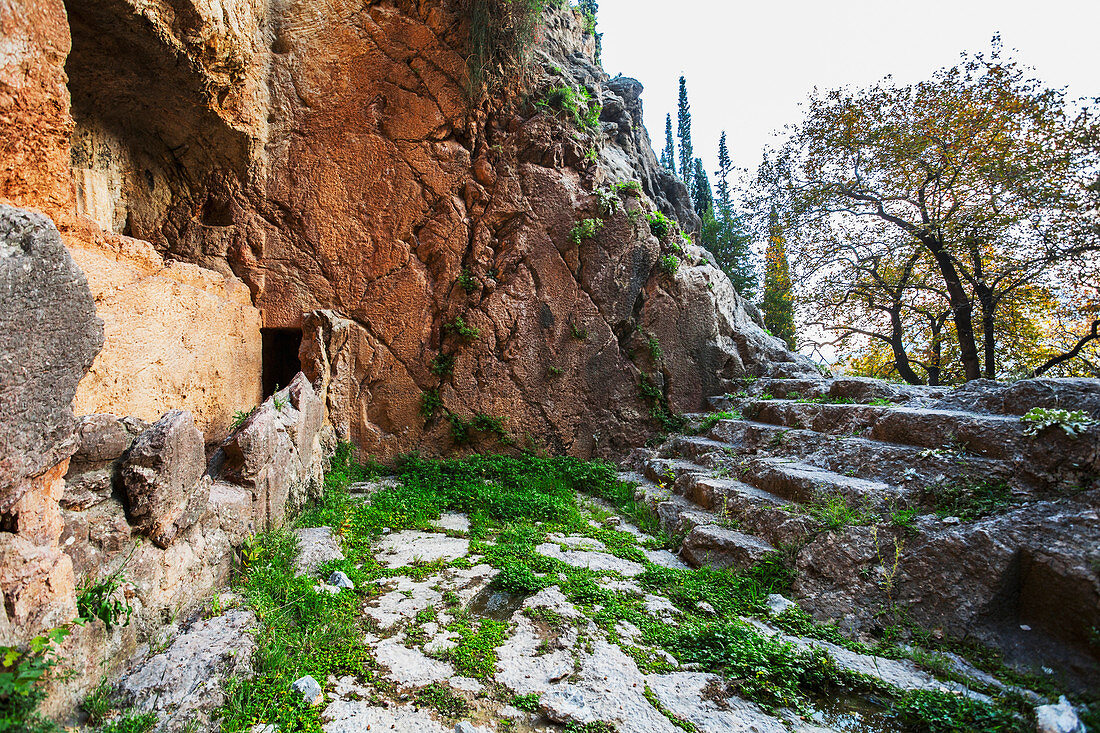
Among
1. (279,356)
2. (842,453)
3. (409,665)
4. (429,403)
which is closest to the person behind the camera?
(409,665)

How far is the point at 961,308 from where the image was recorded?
9.31m

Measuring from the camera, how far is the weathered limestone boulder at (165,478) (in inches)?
114

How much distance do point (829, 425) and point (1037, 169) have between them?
6.89 metres

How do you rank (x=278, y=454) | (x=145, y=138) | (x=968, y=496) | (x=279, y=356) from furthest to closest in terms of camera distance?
(x=279, y=356) < (x=145, y=138) < (x=278, y=454) < (x=968, y=496)

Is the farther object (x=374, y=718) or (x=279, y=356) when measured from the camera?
(x=279, y=356)

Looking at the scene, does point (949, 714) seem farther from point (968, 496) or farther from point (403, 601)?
point (403, 601)

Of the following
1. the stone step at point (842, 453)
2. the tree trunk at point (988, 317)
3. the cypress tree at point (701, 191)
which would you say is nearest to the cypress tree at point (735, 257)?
the cypress tree at point (701, 191)

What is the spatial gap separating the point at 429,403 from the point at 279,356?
3025mm

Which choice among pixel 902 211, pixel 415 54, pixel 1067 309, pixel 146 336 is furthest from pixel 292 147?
pixel 1067 309

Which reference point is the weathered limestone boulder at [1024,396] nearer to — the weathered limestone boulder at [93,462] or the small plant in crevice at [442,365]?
the small plant in crevice at [442,365]

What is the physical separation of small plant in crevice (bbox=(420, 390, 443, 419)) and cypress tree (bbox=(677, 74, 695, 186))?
28308mm

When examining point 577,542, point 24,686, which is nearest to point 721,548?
point 577,542

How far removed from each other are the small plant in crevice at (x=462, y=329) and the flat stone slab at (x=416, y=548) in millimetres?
3554

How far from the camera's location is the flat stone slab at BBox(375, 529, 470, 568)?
Answer: 4.76 m
